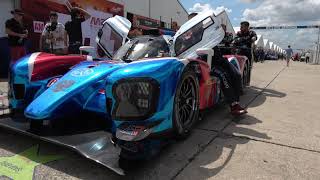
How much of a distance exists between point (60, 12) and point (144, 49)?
685 centimetres

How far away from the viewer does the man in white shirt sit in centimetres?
638

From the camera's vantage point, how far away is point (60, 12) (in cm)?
1039

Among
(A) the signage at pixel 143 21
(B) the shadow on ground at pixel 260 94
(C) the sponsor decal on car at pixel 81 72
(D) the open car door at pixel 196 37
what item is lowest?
(B) the shadow on ground at pixel 260 94

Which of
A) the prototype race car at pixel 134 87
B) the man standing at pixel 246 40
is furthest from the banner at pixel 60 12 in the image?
the prototype race car at pixel 134 87

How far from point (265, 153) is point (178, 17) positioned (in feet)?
59.4

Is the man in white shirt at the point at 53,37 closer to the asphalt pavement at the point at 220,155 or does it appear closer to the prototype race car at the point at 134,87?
the prototype race car at the point at 134,87

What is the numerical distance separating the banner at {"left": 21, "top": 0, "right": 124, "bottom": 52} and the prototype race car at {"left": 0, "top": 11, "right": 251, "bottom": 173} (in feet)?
19.1

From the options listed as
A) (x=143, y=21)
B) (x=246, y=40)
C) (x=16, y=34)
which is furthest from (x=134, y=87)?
(x=143, y=21)

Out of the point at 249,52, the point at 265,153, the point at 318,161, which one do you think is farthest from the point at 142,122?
the point at 249,52

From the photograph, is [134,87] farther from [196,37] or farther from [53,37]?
[53,37]

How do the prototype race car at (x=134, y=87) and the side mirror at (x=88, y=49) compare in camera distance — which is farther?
the side mirror at (x=88, y=49)

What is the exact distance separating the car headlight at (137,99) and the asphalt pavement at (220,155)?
16.3 inches

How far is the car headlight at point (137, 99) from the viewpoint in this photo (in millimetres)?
2805

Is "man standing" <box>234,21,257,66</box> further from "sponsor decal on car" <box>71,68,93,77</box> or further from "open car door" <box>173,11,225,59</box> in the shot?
"sponsor decal on car" <box>71,68,93,77</box>
